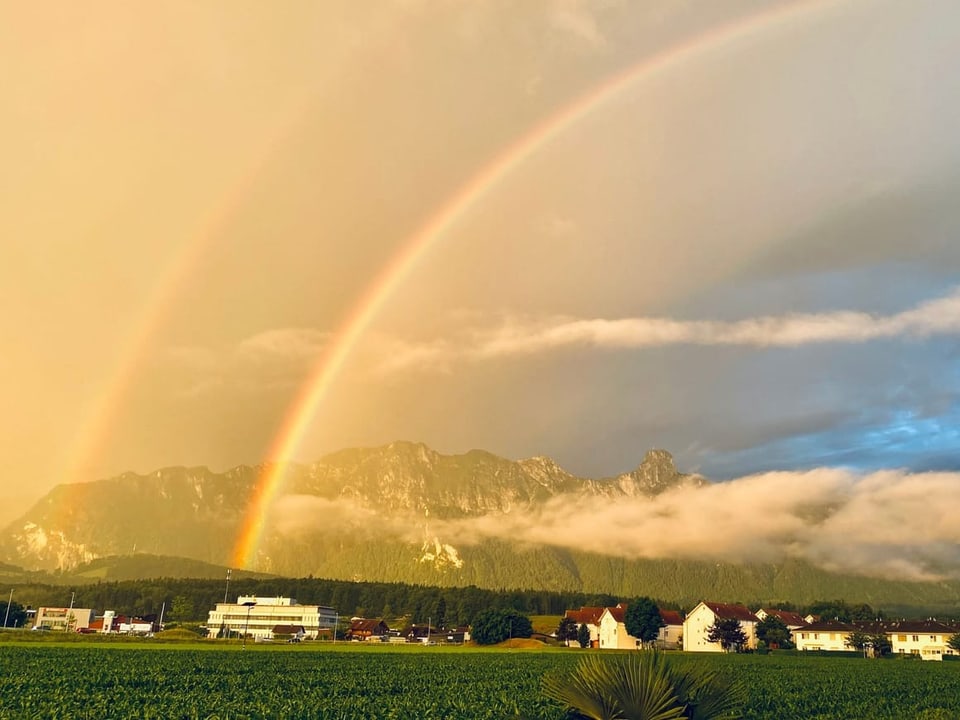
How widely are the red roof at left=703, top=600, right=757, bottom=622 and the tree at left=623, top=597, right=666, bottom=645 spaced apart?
12071 mm

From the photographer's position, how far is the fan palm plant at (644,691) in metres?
8.95

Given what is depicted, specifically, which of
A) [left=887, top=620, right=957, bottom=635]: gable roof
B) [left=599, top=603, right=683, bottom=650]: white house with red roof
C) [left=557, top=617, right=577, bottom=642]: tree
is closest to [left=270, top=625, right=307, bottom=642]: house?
[left=557, top=617, right=577, bottom=642]: tree

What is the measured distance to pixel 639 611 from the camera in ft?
509

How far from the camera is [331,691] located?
3481 cm

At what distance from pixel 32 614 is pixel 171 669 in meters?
194

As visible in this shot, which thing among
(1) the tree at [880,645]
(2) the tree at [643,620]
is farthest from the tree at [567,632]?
(1) the tree at [880,645]

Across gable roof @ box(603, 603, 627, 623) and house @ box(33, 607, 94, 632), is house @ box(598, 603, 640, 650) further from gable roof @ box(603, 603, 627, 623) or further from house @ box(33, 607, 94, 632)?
house @ box(33, 607, 94, 632)

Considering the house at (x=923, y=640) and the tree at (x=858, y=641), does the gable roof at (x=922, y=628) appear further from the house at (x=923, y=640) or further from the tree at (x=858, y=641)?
the tree at (x=858, y=641)

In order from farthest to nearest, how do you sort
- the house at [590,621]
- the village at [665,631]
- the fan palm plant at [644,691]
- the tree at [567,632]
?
the house at [590,621], the tree at [567,632], the village at [665,631], the fan palm plant at [644,691]

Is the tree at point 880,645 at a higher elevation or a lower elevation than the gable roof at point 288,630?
higher

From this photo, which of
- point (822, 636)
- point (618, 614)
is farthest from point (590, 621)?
point (822, 636)

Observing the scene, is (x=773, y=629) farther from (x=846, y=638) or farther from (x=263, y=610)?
(x=263, y=610)

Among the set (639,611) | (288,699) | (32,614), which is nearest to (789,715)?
(288,699)

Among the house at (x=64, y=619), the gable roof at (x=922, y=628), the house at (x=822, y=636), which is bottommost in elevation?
the house at (x=64, y=619)
